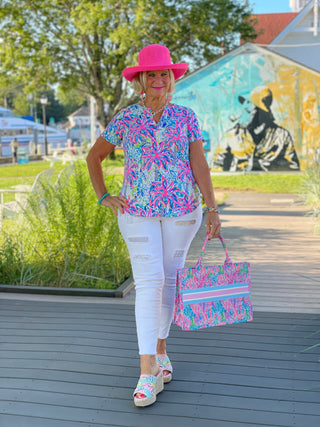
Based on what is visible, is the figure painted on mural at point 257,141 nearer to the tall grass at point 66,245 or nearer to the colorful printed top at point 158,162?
the tall grass at point 66,245

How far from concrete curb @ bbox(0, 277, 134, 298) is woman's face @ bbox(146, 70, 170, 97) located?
2456 millimetres

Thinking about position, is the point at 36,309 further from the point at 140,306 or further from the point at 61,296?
the point at 140,306

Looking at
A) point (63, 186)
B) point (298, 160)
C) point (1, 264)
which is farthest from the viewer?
point (298, 160)

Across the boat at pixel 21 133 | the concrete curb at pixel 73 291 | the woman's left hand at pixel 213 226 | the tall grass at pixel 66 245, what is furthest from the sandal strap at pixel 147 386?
the boat at pixel 21 133

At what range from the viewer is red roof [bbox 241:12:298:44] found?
39188 mm

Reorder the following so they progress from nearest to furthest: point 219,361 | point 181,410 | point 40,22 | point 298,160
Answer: point 181,410 → point 219,361 → point 298,160 → point 40,22

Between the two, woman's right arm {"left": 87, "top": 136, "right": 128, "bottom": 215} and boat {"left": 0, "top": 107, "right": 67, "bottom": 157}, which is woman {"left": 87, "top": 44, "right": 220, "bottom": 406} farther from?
boat {"left": 0, "top": 107, "right": 67, "bottom": 157}

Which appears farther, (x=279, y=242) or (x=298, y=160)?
(x=298, y=160)

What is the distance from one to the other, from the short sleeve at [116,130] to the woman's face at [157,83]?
198 millimetres

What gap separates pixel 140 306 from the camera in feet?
10.2

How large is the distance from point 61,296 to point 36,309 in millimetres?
479

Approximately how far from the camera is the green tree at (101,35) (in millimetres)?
23125

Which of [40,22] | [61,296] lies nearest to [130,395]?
[61,296]

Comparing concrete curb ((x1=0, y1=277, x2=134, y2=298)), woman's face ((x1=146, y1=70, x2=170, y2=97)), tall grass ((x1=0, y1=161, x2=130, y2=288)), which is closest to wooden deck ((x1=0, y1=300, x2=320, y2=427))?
concrete curb ((x1=0, y1=277, x2=134, y2=298))
